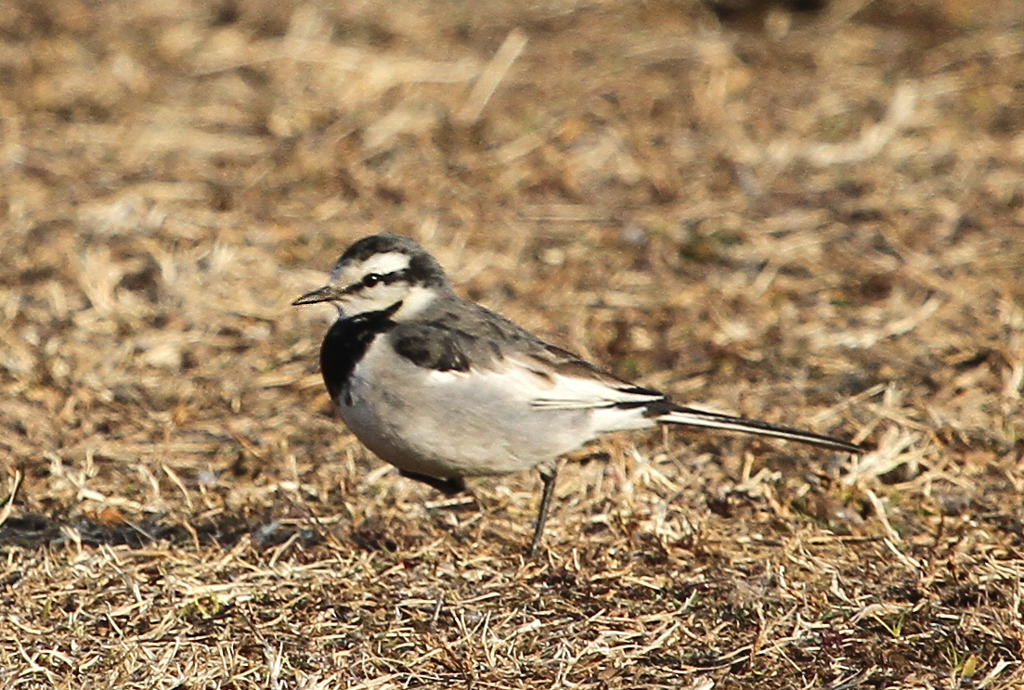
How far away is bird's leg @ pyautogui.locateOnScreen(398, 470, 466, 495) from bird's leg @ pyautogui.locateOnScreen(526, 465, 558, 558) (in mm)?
328

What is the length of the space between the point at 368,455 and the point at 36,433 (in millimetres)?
1405

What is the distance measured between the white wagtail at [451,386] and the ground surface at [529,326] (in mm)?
375

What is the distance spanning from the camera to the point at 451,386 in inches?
210

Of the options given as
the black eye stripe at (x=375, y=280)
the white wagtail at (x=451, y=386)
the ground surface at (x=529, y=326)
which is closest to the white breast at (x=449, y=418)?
the white wagtail at (x=451, y=386)

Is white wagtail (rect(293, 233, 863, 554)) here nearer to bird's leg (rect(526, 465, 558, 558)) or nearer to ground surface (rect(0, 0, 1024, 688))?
bird's leg (rect(526, 465, 558, 558))

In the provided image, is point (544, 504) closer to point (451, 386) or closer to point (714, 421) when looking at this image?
point (451, 386)

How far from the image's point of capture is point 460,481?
19.3ft

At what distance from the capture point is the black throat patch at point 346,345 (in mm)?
5383

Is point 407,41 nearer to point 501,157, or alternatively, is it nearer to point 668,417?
point 501,157

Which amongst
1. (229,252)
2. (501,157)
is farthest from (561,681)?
(501,157)

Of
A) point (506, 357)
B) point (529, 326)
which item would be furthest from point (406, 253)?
point (529, 326)

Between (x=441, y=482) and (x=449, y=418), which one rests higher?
(x=449, y=418)

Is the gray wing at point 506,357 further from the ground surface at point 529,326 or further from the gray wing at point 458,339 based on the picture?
the ground surface at point 529,326

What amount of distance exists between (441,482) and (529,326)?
1912 mm
